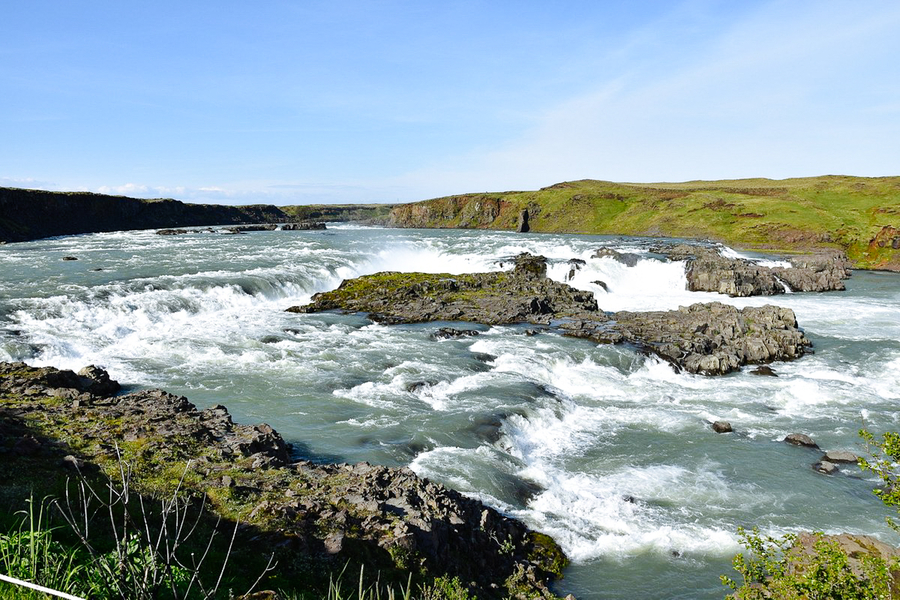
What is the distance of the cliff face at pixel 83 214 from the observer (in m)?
97.2

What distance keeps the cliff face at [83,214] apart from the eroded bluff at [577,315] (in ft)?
245

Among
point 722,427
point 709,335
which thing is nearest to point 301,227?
point 709,335

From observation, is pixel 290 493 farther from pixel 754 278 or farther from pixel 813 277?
pixel 813 277

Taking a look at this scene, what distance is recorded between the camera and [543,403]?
23547 millimetres

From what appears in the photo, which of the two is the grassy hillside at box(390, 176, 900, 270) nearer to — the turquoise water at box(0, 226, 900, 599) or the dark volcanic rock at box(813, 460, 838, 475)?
the turquoise water at box(0, 226, 900, 599)

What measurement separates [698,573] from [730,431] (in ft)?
32.1

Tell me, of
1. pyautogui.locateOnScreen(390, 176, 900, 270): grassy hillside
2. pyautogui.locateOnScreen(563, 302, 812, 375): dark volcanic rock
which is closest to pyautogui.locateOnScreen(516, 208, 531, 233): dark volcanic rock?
pyautogui.locateOnScreen(390, 176, 900, 270): grassy hillside

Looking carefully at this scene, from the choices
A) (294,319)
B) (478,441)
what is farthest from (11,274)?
(478,441)

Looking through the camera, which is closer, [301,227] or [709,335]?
[709,335]

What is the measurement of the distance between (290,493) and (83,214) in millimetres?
128460

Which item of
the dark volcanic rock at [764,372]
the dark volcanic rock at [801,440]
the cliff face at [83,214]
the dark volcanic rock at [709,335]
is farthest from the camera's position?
the cliff face at [83,214]

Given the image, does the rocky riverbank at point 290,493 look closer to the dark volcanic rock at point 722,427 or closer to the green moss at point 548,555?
the green moss at point 548,555

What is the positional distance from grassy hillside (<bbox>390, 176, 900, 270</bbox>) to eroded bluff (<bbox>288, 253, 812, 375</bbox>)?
55.9 meters

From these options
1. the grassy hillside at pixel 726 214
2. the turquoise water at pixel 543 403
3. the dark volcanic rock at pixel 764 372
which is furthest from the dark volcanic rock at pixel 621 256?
the grassy hillside at pixel 726 214
